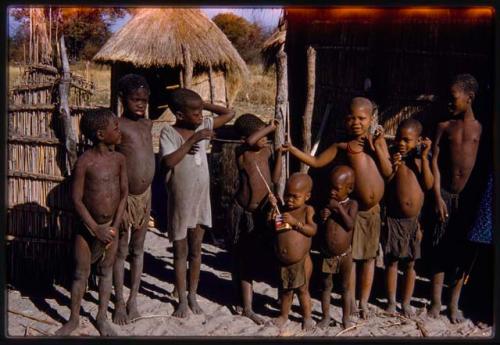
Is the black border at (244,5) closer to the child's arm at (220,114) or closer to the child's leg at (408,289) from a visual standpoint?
the child's leg at (408,289)

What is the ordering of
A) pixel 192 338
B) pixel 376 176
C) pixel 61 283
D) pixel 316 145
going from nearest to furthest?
pixel 192 338 → pixel 376 176 → pixel 61 283 → pixel 316 145

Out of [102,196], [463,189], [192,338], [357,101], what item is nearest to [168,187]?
[102,196]

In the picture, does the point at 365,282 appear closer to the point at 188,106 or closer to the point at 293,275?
the point at 293,275

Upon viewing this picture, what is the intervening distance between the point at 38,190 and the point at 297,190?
2432 mm

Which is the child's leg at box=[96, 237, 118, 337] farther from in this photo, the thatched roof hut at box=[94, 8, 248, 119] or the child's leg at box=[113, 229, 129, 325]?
the thatched roof hut at box=[94, 8, 248, 119]

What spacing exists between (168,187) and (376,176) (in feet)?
4.90

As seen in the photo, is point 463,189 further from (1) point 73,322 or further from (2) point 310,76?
(1) point 73,322

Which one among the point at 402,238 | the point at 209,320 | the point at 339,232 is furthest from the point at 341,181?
the point at 209,320

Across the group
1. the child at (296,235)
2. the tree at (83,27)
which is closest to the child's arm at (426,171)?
the child at (296,235)

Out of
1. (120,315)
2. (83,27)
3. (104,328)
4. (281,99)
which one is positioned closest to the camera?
(104,328)

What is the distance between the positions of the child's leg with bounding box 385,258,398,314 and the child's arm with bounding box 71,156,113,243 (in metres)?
2.08

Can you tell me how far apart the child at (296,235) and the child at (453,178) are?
1.01 metres

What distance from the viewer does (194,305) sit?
506 cm

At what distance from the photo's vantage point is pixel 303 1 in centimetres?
408
